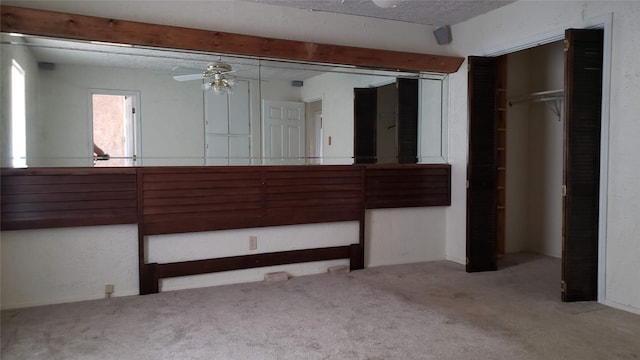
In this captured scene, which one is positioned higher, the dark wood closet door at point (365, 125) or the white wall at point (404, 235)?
the dark wood closet door at point (365, 125)

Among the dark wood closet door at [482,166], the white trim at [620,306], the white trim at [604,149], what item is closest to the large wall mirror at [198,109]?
the dark wood closet door at [482,166]

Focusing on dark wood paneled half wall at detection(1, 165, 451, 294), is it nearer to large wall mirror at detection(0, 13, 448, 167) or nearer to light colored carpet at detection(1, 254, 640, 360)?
large wall mirror at detection(0, 13, 448, 167)

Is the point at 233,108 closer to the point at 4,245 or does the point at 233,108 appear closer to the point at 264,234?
the point at 264,234

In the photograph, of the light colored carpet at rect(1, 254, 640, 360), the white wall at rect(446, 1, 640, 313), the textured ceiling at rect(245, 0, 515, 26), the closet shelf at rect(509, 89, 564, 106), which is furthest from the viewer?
the closet shelf at rect(509, 89, 564, 106)

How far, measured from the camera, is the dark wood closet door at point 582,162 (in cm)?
336

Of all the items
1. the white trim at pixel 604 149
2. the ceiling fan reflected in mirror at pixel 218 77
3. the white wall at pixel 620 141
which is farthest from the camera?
the ceiling fan reflected in mirror at pixel 218 77

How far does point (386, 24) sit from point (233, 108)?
6.11 ft

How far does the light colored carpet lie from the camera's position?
257 cm

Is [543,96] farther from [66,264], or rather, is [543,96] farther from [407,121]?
[66,264]

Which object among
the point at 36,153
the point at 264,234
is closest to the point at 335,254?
the point at 264,234

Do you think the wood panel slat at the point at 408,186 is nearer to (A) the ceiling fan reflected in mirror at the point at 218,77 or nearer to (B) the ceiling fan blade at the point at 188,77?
(A) the ceiling fan reflected in mirror at the point at 218,77

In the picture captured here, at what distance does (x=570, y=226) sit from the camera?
3.40 m

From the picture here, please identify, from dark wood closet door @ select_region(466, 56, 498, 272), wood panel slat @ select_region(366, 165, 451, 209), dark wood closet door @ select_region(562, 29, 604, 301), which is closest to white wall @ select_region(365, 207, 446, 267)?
wood panel slat @ select_region(366, 165, 451, 209)

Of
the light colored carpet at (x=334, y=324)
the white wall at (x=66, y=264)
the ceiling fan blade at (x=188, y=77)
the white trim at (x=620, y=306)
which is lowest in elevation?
the light colored carpet at (x=334, y=324)
